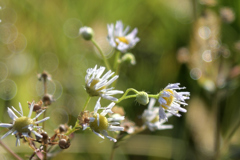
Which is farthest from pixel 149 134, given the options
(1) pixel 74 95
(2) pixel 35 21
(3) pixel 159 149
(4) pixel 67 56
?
(2) pixel 35 21

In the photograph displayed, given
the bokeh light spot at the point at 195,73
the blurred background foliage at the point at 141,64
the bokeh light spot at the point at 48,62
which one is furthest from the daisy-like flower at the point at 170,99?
the bokeh light spot at the point at 48,62

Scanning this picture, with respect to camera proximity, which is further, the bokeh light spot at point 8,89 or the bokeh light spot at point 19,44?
the bokeh light spot at point 19,44

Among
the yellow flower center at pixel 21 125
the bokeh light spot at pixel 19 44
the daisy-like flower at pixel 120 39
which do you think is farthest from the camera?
the bokeh light spot at pixel 19 44

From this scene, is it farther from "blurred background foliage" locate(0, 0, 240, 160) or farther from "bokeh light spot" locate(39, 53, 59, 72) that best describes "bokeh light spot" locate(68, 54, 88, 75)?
"bokeh light spot" locate(39, 53, 59, 72)

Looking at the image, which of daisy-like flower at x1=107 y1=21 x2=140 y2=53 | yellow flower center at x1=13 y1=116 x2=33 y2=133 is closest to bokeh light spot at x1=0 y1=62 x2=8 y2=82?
daisy-like flower at x1=107 y1=21 x2=140 y2=53

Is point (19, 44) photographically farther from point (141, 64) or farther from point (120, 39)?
point (120, 39)

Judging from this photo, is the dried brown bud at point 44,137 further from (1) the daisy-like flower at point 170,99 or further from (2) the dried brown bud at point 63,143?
(1) the daisy-like flower at point 170,99

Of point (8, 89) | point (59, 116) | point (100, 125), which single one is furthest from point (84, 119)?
point (8, 89)

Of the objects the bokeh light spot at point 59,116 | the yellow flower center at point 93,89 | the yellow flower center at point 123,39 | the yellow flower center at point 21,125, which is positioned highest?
the yellow flower center at point 123,39

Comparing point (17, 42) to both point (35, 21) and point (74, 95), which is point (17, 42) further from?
point (74, 95)
